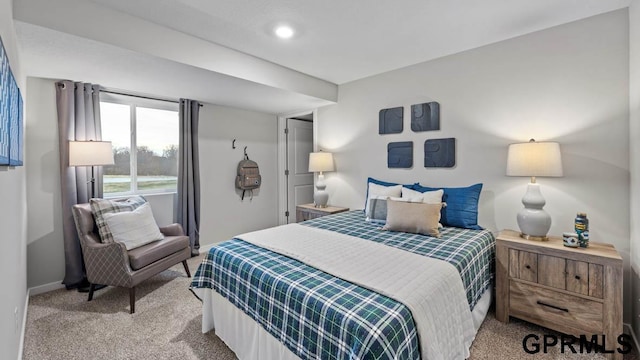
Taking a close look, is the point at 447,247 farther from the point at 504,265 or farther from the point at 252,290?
the point at 252,290

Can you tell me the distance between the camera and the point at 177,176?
12.2 ft

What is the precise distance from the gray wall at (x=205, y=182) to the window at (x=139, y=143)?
0.26m

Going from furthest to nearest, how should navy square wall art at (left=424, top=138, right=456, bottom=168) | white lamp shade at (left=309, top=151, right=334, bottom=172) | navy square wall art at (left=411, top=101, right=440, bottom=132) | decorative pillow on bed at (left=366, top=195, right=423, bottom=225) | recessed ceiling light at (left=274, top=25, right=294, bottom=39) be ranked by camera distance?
1. white lamp shade at (left=309, top=151, right=334, bottom=172)
2. navy square wall art at (left=411, top=101, right=440, bottom=132)
3. navy square wall art at (left=424, top=138, right=456, bottom=168)
4. decorative pillow on bed at (left=366, top=195, right=423, bottom=225)
5. recessed ceiling light at (left=274, top=25, right=294, bottom=39)

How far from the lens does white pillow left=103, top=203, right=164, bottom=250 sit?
2576 mm

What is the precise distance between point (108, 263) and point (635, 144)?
166 inches

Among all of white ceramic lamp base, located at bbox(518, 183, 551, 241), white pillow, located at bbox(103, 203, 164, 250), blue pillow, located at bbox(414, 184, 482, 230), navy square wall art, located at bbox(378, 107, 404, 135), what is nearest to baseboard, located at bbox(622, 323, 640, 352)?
white ceramic lamp base, located at bbox(518, 183, 551, 241)

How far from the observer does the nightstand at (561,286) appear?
1813 mm

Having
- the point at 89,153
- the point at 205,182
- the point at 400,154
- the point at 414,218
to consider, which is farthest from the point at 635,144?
the point at 89,153

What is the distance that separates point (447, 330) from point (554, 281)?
3.79ft

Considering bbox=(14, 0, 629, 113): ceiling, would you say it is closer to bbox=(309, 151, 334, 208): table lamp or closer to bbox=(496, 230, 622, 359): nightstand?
bbox=(309, 151, 334, 208): table lamp

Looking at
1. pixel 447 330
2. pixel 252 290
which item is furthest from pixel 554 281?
pixel 252 290

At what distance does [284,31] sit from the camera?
238cm

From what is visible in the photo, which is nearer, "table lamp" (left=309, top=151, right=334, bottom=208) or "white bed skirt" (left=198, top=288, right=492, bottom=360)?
"white bed skirt" (left=198, top=288, right=492, bottom=360)
